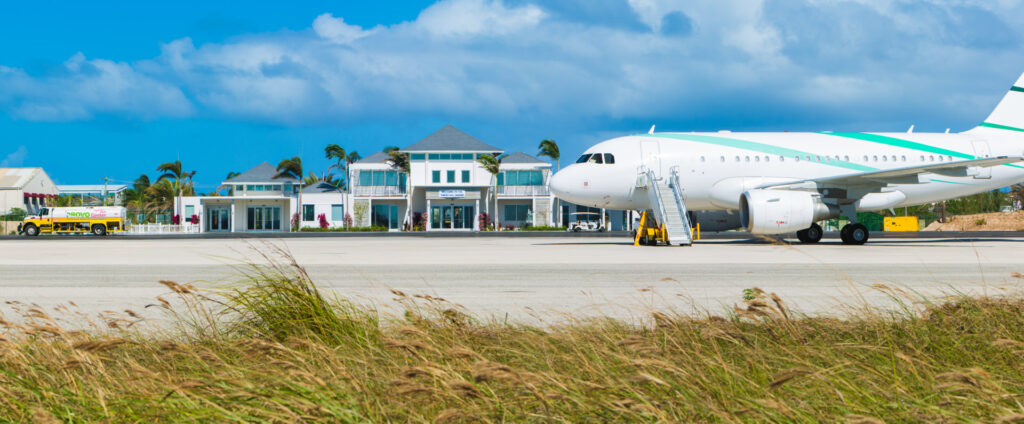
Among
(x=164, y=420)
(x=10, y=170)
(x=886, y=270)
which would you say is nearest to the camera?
(x=164, y=420)

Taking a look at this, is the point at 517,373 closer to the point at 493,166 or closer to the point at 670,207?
the point at 670,207

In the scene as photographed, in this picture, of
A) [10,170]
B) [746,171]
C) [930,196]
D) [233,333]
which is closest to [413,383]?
[233,333]

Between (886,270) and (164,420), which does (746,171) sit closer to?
(886,270)

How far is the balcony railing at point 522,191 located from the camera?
54406mm

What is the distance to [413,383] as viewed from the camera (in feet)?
7.70

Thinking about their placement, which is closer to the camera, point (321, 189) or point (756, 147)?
point (756, 147)

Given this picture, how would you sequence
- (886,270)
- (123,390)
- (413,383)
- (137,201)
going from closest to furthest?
(413,383) → (123,390) → (886,270) → (137,201)

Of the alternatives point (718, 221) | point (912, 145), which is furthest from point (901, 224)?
point (718, 221)

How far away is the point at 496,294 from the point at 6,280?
8150 millimetres

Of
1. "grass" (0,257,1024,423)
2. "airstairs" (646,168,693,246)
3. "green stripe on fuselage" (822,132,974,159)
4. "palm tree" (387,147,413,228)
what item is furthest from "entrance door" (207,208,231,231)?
"grass" (0,257,1024,423)

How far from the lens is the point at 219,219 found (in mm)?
61438

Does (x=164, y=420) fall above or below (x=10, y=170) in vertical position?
below

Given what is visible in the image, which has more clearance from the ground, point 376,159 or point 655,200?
point 376,159

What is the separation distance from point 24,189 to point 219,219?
104ft
